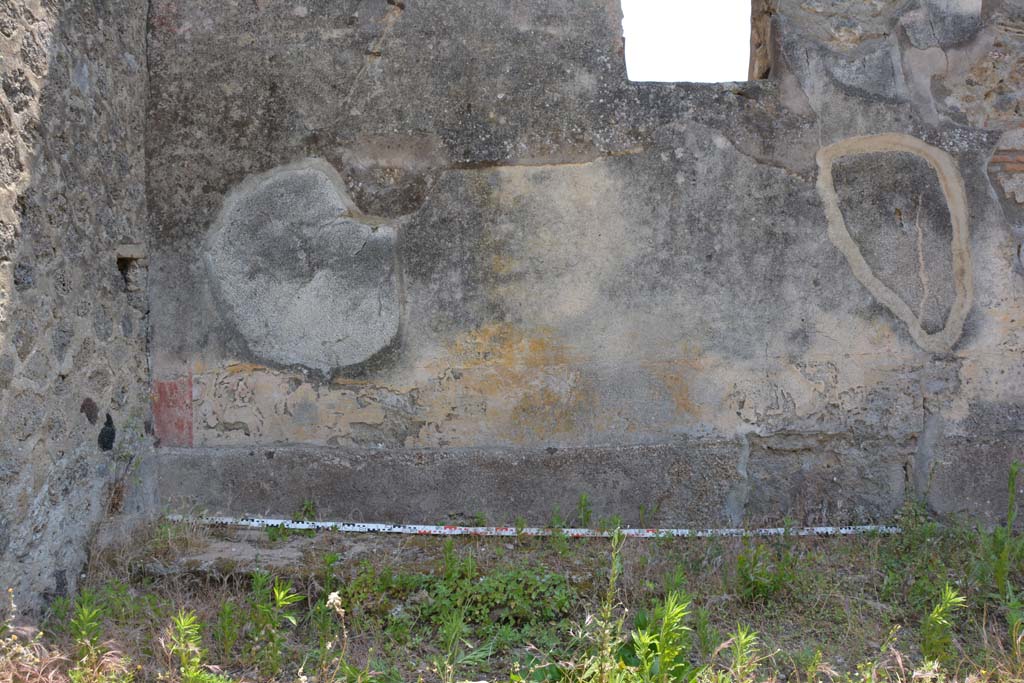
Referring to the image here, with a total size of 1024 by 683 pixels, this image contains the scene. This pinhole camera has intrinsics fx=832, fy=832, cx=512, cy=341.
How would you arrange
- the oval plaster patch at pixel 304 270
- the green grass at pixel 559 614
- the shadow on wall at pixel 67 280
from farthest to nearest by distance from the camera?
1. the oval plaster patch at pixel 304 270
2. the shadow on wall at pixel 67 280
3. the green grass at pixel 559 614

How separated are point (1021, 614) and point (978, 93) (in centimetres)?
216

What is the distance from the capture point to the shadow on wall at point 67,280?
2629 millimetres

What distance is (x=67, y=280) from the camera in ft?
9.67

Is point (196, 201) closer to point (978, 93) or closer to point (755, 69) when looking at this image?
point (755, 69)

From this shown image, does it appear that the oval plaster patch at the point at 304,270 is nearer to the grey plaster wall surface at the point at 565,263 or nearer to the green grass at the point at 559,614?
the grey plaster wall surface at the point at 565,263

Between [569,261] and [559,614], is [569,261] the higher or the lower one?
the higher one

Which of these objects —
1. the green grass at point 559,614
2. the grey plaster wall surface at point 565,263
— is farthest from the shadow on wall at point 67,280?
the green grass at point 559,614

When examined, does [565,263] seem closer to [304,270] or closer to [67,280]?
[304,270]

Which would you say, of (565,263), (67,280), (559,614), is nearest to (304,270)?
(67,280)

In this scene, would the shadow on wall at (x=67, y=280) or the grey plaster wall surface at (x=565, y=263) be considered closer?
the shadow on wall at (x=67, y=280)

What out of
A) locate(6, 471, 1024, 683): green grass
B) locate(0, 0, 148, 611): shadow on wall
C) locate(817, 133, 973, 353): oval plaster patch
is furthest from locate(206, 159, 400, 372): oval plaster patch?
locate(817, 133, 973, 353): oval plaster patch

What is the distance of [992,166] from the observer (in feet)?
11.8

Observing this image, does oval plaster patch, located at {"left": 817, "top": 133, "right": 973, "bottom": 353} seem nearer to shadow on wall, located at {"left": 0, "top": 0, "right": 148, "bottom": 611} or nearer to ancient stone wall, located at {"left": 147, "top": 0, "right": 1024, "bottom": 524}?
ancient stone wall, located at {"left": 147, "top": 0, "right": 1024, "bottom": 524}

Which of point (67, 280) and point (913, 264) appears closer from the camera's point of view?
point (67, 280)
